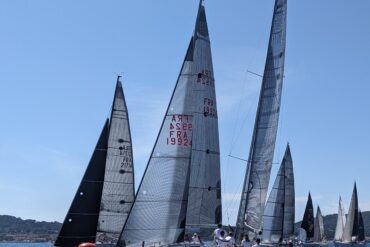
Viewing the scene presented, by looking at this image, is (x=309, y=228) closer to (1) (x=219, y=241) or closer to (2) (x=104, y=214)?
(2) (x=104, y=214)

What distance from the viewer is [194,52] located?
28.5 m

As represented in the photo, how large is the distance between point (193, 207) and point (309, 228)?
43461 millimetres

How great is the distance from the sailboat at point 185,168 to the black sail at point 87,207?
7.21 meters

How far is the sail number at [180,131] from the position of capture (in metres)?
25.8

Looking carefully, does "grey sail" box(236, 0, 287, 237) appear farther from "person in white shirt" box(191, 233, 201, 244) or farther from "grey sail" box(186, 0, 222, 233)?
"person in white shirt" box(191, 233, 201, 244)

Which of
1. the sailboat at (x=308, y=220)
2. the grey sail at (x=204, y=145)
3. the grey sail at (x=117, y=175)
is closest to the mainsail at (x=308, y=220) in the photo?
the sailboat at (x=308, y=220)

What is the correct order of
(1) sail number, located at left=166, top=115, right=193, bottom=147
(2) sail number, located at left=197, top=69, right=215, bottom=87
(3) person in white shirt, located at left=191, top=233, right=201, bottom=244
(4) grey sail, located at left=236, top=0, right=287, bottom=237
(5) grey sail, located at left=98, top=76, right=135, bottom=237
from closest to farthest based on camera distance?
1. (3) person in white shirt, located at left=191, top=233, right=201, bottom=244
2. (1) sail number, located at left=166, top=115, right=193, bottom=147
3. (2) sail number, located at left=197, top=69, right=215, bottom=87
4. (4) grey sail, located at left=236, top=0, right=287, bottom=237
5. (5) grey sail, located at left=98, top=76, right=135, bottom=237

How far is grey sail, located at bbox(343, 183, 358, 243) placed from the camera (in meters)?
80.4

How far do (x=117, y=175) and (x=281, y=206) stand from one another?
19.6 m

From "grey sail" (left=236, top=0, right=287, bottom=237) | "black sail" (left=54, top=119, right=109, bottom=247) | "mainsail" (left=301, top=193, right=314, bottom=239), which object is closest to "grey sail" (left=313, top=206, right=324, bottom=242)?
"mainsail" (left=301, top=193, right=314, bottom=239)

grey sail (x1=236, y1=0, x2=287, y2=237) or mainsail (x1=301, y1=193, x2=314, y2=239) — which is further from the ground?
grey sail (x1=236, y1=0, x2=287, y2=237)

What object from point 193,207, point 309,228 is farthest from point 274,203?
point 193,207

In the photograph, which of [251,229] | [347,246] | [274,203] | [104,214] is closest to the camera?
[251,229]

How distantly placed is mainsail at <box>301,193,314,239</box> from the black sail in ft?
129
